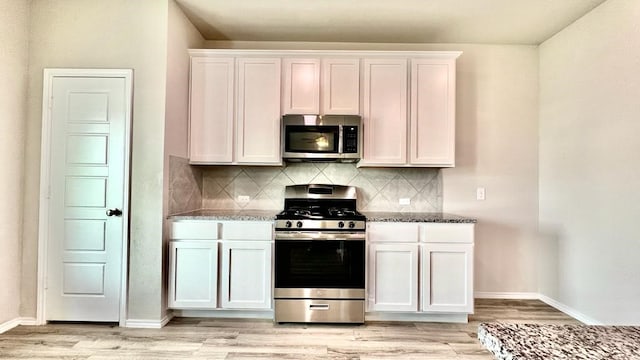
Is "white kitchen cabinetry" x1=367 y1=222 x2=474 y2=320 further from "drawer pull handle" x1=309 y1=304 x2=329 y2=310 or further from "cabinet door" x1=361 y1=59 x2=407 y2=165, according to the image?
"cabinet door" x1=361 y1=59 x2=407 y2=165

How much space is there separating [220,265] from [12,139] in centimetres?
192

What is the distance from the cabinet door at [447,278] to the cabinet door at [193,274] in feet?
5.86

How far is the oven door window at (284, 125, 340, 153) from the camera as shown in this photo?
3.23 metres

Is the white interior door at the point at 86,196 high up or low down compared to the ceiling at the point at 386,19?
down

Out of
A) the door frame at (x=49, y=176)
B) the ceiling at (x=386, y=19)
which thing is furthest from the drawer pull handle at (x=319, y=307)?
the ceiling at (x=386, y=19)

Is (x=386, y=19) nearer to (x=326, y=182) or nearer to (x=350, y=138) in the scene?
(x=350, y=138)

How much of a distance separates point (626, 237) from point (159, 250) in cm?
362

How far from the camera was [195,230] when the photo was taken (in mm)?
2930

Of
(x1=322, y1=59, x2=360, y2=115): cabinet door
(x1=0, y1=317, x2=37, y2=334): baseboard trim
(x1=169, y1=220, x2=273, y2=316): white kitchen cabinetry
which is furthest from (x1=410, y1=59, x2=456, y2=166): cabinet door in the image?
(x1=0, y1=317, x2=37, y2=334): baseboard trim

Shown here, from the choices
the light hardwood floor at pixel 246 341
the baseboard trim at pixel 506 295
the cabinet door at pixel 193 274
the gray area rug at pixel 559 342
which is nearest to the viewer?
the gray area rug at pixel 559 342

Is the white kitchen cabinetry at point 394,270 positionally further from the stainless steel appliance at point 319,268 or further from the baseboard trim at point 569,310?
the baseboard trim at point 569,310

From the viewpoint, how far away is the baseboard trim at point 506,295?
363cm

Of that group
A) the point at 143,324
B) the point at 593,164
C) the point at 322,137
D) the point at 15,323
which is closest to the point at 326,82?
the point at 322,137

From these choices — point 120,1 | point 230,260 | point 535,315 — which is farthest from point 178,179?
point 535,315
